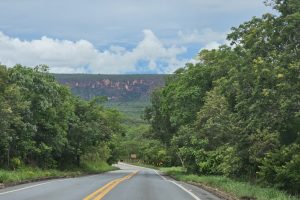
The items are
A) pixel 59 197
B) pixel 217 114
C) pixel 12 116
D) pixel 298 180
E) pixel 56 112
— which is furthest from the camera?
pixel 56 112

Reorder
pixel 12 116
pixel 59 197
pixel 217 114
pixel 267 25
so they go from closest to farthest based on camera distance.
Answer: pixel 59 197 → pixel 267 25 → pixel 12 116 → pixel 217 114

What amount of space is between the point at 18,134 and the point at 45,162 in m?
9.14

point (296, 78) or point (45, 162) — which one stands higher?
point (296, 78)

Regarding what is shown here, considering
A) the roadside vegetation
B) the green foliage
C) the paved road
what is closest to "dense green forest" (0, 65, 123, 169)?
the roadside vegetation

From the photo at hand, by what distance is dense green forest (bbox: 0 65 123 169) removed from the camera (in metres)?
31.5

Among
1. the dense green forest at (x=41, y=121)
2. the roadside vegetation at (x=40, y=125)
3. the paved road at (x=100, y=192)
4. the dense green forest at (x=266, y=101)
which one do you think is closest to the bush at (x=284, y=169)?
the dense green forest at (x=266, y=101)

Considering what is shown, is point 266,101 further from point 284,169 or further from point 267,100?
point 284,169

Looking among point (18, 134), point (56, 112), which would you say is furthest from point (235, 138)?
point (56, 112)

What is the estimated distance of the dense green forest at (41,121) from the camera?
103ft

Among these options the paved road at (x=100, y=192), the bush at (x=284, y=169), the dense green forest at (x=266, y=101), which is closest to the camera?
the paved road at (x=100, y=192)

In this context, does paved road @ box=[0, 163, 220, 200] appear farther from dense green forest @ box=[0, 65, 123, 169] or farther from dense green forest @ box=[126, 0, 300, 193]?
dense green forest @ box=[0, 65, 123, 169]

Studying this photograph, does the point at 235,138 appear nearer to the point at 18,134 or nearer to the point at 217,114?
the point at 217,114

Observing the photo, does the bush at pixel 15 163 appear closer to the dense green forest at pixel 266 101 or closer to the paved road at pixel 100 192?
the paved road at pixel 100 192

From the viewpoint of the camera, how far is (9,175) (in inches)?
995
